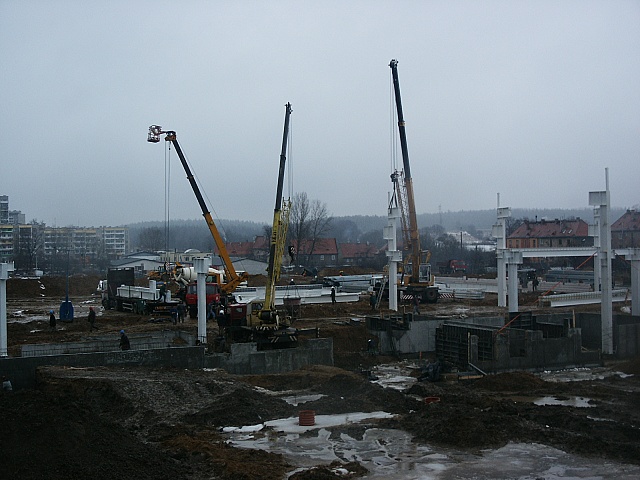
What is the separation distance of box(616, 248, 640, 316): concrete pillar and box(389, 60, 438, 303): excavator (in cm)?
1371

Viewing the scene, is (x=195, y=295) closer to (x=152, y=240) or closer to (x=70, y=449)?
(x=70, y=449)

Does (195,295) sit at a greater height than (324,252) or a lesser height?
lesser

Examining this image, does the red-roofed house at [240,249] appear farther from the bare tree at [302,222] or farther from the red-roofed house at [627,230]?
the red-roofed house at [627,230]

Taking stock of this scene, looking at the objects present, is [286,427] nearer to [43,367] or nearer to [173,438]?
[173,438]

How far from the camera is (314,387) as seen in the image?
20.8 metres

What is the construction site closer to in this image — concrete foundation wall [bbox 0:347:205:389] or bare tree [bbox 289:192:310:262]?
concrete foundation wall [bbox 0:347:205:389]

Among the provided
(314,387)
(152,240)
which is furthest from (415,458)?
Answer: (152,240)

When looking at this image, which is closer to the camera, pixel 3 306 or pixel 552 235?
pixel 3 306

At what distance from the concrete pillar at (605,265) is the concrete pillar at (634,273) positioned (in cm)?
109

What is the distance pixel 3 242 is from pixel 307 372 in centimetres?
8750

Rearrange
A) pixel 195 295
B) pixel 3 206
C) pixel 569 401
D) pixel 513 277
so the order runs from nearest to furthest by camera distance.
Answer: pixel 569 401
pixel 513 277
pixel 195 295
pixel 3 206

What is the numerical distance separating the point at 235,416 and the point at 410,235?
1049 inches

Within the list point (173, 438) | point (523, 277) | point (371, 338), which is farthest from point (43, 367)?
point (523, 277)

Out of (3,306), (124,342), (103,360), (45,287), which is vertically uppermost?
(3,306)
